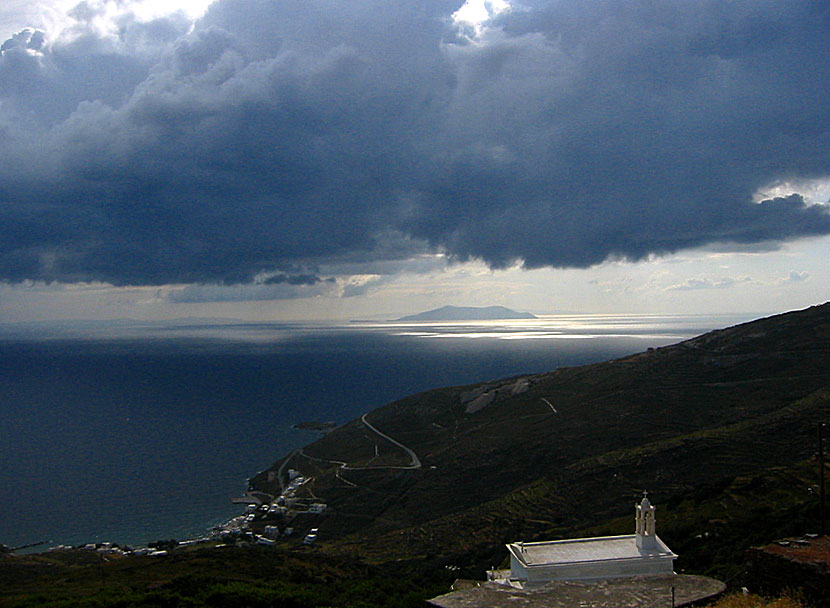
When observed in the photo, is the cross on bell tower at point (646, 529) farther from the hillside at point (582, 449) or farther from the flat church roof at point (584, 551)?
the hillside at point (582, 449)

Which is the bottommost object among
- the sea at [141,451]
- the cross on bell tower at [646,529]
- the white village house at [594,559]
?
the sea at [141,451]

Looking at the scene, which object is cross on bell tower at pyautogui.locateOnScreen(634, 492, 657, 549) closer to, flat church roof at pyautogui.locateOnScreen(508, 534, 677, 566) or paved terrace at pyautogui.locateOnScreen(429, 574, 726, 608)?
flat church roof at pyautogui.locateOnScreen(508, 534, 677, 566)

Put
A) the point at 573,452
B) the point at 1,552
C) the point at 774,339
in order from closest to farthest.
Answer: the point at 1,552
the point at 573,452
the point at 774,339

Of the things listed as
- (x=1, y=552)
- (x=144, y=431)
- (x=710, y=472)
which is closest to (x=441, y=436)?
(x=710, y=472)

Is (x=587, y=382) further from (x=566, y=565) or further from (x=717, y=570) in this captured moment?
(x=566, y=565)

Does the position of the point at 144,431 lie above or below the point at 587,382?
below

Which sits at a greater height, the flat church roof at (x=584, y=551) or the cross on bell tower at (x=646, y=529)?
the cross on bell tower at (x=646, y=529)

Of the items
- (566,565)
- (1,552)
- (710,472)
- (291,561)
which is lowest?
(1,552)

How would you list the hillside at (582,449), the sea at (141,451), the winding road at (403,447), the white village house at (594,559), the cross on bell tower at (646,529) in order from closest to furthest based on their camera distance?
the white village house at (594,559) → the cross on bell tower at (646,529) → the hillside at (582,449) → the sea at (141,451) → the winding road at (403,447)

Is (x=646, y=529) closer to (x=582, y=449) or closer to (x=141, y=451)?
(x=582, y=449)

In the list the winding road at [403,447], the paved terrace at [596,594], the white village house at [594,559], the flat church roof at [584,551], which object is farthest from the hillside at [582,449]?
the paved terrace at [596,594]
